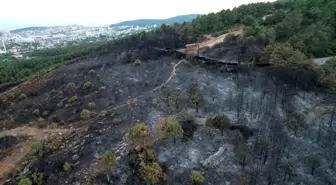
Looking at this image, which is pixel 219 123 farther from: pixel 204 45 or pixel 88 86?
pixel 204 45

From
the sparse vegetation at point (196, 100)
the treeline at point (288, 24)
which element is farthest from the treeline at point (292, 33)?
the sparse vegetation at point (196, 100)

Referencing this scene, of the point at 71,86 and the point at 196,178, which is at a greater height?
the point at 71,86

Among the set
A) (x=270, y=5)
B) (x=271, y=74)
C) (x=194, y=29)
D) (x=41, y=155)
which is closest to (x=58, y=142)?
(x=41, y=155)

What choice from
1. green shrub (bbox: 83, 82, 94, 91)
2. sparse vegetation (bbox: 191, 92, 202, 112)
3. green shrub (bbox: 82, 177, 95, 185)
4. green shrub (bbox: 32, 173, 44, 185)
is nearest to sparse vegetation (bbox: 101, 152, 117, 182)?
green shrub (bbox: 82, 177, 95, 185)

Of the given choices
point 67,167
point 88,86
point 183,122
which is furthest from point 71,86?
point 183,122

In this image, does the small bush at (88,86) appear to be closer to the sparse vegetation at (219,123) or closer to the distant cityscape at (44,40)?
the sparse vegetation at (219,123)

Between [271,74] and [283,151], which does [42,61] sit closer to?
[271,74]
